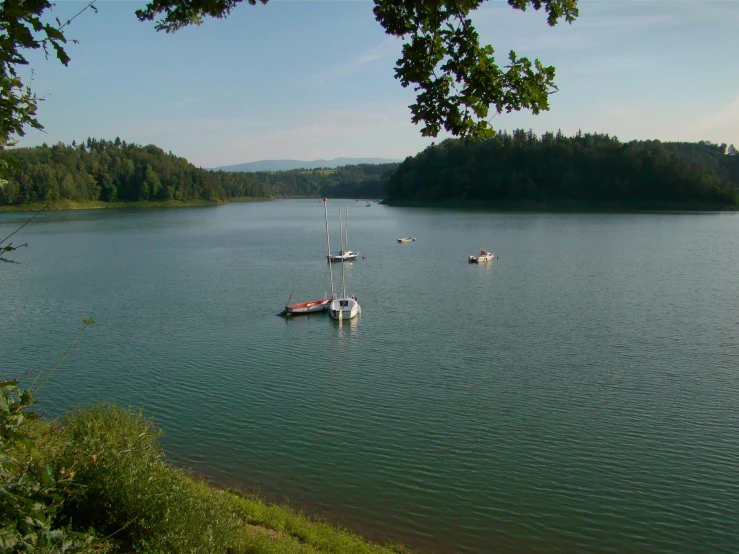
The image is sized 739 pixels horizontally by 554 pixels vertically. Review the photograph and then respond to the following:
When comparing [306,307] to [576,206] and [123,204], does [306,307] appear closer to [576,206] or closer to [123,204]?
[576,206]

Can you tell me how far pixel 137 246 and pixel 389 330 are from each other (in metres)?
45.2

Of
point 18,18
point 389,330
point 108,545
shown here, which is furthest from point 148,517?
point 389,330

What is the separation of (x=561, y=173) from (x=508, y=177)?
1050cm

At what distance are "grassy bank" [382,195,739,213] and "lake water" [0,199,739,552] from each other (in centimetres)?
6907

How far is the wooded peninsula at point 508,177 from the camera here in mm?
105938

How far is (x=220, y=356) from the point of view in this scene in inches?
893

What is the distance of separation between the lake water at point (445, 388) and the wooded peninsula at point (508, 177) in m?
68.8

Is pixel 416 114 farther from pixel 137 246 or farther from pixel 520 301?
pixel 137 246

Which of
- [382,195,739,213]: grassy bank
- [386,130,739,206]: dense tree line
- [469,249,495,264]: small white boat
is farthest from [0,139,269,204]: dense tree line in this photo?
[469,249,495,264]: small white boat

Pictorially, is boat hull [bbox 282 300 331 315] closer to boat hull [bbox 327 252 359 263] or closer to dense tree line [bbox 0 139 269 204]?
boat hull [bbox 327 252 359 263]

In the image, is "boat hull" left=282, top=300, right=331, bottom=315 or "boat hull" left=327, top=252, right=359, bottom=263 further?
"boat hull" left=327, top=252, right=359, bottom=263

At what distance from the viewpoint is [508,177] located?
124 meters

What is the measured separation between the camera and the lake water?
1182 centimetres

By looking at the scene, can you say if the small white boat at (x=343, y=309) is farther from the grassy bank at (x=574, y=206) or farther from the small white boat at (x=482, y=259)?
the grassy bank at (x=574, y=206)
